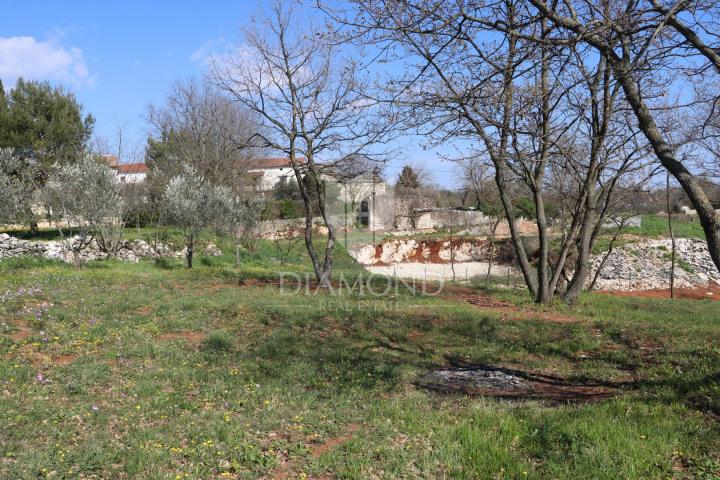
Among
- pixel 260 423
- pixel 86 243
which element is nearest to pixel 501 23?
pixel 260 423

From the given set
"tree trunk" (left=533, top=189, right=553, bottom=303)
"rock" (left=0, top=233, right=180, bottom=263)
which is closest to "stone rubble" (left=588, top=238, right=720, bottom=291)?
"tree trunk" (left=533, top=189, right=553, bottom=303)

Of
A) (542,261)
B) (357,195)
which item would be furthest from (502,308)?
(357,195)

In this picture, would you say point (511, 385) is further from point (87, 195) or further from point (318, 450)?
point (87, 195)

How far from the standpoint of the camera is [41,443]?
13.2 feet

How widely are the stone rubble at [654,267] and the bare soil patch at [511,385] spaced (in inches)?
→ 839

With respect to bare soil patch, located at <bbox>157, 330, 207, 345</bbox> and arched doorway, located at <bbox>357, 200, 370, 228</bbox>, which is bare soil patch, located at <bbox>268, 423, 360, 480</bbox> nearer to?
bare soil patch, located at <bbox>157, 330, 207, 345</bbox>

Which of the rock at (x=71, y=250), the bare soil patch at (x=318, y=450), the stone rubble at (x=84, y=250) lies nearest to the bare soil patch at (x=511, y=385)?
the bare soil patch at (x=318, y=450)

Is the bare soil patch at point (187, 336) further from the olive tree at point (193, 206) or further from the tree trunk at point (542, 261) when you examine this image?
the olive tree at point (193, 206)

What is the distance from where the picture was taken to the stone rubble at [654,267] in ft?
87.4

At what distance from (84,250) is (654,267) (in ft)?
93.5

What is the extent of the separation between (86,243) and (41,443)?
19.4 m

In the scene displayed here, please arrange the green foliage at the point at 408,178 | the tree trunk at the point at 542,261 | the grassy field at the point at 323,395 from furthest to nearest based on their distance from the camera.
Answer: the green foliage at the point at 408,178 < the tree trunk at the point at 542,261 < the grassy field at the point at 323,395

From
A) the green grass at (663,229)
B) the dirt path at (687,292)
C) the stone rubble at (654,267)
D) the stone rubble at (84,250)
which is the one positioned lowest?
the dirt path at (687,292)

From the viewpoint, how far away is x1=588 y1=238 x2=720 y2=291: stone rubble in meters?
26.6
